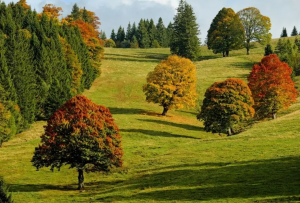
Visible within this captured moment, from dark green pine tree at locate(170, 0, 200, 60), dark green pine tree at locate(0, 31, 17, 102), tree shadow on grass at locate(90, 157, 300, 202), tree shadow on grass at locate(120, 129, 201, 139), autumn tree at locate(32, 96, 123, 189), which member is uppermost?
dark green pine tree at locate(170, 0, 200, 60)

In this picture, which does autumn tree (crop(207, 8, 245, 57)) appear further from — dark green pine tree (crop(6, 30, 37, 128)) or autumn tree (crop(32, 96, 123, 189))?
autumn tree (crop(32, 96, 123, 189))

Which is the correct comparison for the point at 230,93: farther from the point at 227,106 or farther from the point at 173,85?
the point at 173,85

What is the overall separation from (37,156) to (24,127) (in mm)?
28957

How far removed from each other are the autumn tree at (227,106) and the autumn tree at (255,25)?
69422mm

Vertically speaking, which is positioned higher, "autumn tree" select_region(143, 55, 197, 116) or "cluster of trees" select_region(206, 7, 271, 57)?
"cluster of trees" select_region(206, 7, 271, 57)

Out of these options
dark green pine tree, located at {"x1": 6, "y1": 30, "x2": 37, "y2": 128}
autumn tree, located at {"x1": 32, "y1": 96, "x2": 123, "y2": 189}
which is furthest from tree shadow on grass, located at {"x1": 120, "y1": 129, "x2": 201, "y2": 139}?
autumn tree, located at {"x1": 32, "y1": 96, "x2": 123, "y2": 189}

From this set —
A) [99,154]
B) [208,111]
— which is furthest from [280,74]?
[99,154]

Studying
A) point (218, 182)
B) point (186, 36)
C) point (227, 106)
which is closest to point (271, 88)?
point (227, 106)

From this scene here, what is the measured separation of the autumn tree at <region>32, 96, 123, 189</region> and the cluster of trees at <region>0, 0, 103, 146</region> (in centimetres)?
2256

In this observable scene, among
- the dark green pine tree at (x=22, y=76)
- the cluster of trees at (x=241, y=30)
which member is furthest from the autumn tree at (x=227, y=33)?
the dark green pine tree at (x=22, y=76)

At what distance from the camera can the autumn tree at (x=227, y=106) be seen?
184 feet

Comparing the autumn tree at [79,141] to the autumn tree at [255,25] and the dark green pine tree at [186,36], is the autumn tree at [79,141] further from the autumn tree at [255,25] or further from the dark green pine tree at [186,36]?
the autumn tree at [255,25]

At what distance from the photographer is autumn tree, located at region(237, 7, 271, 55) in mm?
120875

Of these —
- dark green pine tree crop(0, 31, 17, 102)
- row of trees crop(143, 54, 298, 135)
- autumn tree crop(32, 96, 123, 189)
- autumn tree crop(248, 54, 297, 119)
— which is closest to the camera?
autumn tree crop(32, 96, 123, 189)
